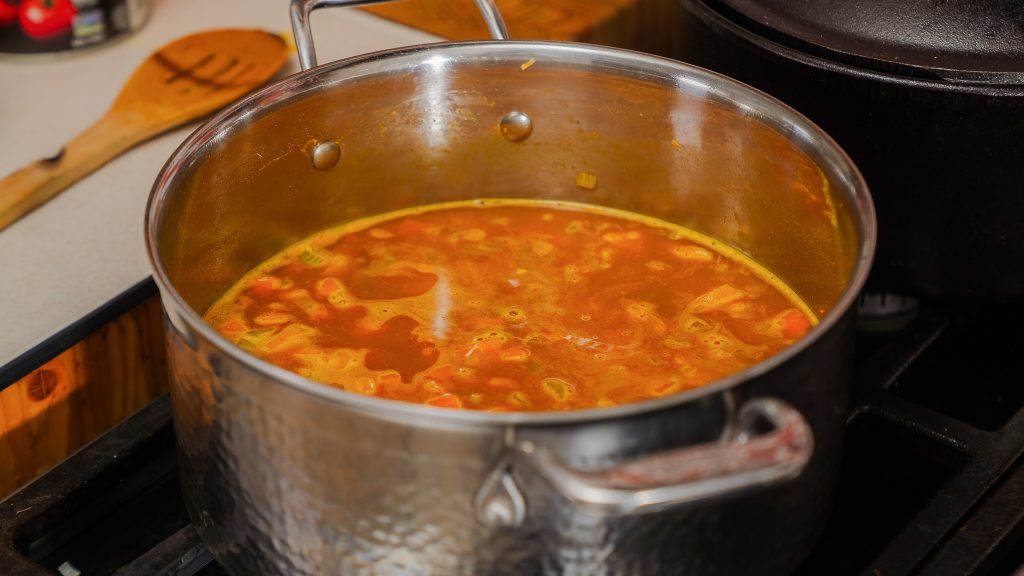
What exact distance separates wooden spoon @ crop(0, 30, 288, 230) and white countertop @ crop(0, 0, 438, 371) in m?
Answer: 0.03

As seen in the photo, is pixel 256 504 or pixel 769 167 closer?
pixel 256 504

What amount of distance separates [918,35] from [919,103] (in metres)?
0.09

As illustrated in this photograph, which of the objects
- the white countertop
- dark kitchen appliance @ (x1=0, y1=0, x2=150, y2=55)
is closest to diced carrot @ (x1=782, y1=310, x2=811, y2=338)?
the white countertop

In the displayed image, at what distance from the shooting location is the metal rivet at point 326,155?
4.57 feet

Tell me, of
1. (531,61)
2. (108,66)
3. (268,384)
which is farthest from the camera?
(108,66)

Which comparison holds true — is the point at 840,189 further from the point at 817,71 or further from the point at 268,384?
the point at 268,384

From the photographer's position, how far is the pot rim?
0.77 metres

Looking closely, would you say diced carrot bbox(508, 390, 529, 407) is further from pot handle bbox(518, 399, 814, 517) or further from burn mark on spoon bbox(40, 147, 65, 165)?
burn mark on spoon bbox(40, 147, 65, 165)

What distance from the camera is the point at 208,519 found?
3.36ft

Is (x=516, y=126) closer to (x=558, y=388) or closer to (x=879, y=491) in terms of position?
(x=558, y=388)

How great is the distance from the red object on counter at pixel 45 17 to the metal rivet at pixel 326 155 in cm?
67

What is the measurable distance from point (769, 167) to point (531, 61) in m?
0.29

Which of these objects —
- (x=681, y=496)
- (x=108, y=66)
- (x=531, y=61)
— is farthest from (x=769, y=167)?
(x=108, y=66)

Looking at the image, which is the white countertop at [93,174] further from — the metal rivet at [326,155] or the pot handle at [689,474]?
the pot handle at [689,474]
